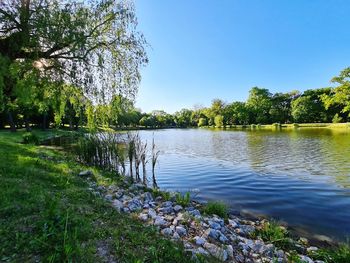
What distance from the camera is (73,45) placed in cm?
867

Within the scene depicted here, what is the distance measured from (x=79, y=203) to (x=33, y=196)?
3.54ft

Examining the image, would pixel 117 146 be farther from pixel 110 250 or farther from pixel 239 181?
pixel 110 250

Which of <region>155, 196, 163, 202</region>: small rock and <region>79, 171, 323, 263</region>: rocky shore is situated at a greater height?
<region>79, 171, 323, 263</region>: rocky shore

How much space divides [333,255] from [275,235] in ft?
3.96

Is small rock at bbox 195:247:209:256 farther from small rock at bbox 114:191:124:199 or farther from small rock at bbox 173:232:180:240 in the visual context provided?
small rock at bbox 114:191:124:199

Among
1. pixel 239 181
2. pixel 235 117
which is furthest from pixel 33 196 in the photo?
pixel 235 117

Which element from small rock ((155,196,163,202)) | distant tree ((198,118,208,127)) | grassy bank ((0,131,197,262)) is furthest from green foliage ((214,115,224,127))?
grassy bank ((0,131,197,262))

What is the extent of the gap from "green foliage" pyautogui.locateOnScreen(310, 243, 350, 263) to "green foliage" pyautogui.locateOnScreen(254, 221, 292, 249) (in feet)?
1.82

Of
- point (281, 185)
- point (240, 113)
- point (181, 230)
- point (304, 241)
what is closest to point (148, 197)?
point (181, 230)

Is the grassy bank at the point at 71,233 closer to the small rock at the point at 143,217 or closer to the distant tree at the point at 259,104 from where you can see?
the small rock at the point at 143,217

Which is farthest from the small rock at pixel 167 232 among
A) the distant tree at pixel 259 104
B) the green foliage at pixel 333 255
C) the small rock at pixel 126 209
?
the distant tree at pixel 259 104

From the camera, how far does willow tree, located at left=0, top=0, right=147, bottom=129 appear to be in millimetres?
8065

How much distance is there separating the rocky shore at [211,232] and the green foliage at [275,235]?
142 millimetres

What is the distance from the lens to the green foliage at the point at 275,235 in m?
→ 5.53
